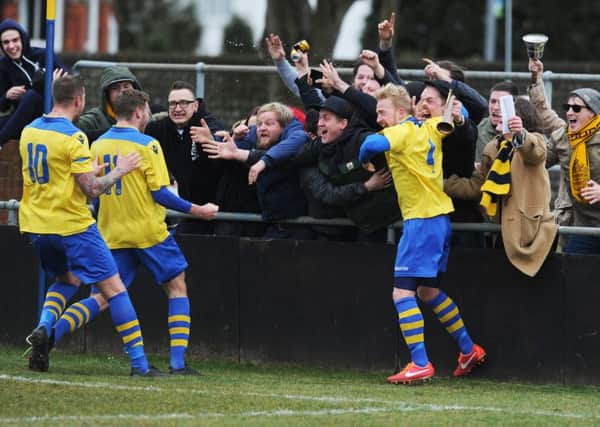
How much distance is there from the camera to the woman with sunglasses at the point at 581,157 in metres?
11.5

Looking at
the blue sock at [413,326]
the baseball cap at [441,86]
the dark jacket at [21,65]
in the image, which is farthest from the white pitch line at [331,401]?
the dark jacket at [21,65]

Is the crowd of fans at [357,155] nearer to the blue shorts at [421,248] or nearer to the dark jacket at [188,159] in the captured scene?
the dark jacket at [188,159]

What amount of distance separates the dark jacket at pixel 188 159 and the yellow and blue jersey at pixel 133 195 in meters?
1.08

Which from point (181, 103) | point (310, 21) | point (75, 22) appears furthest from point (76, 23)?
point (181, 103)

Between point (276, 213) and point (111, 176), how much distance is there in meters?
1.88

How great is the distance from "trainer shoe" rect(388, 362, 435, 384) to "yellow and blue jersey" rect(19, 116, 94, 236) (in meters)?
2.41

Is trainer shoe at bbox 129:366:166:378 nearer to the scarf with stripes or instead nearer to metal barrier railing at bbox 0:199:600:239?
metal barrier railing at bbox 0:199:600:239

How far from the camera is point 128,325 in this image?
1112 cm

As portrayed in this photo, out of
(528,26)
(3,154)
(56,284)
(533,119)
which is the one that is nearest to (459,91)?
(533,119)

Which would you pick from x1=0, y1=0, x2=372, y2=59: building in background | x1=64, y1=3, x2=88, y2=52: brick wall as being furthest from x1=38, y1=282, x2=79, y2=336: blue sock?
x1=64, y1=3, x2=88, y2=52: brick wall

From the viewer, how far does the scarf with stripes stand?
11.3m

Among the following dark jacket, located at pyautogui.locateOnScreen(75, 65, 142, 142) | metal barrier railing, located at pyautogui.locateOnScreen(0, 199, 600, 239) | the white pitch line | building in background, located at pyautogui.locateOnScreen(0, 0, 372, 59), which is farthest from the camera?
building in background, located at pyautogui.locateOnScreen(0, 0, 372, 59)

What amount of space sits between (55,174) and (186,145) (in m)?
1.71

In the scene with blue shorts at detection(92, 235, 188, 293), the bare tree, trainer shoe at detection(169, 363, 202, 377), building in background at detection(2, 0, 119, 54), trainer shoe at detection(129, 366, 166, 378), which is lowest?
trainer shoe at detection(169, 363, 202, 377)
